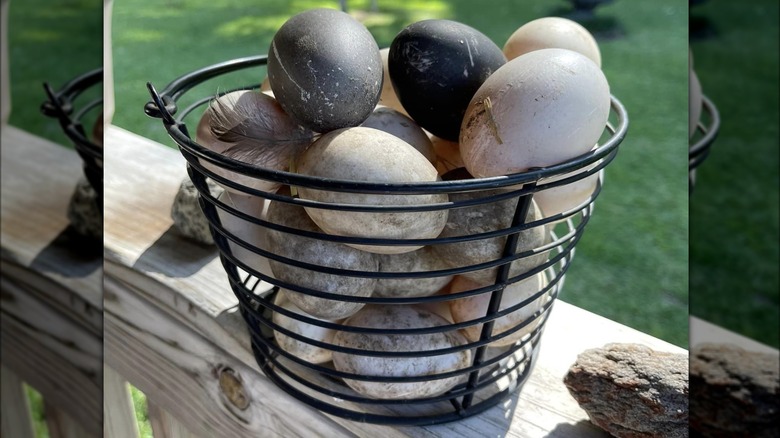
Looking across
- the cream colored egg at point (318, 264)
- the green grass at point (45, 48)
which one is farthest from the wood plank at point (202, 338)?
the green grass at point (45, 48)

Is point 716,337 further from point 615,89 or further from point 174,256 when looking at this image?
point 615,89

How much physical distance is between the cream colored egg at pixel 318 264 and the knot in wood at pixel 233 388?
14 centimetres

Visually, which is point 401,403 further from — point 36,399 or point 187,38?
point 187,38

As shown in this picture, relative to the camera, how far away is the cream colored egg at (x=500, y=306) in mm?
476

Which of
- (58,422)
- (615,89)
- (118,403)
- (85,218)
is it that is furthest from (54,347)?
(615,89)

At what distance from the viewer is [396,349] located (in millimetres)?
457

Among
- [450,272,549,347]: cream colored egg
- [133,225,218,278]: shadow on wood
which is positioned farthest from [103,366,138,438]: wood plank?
[450,272,549,347]: cream colored egg

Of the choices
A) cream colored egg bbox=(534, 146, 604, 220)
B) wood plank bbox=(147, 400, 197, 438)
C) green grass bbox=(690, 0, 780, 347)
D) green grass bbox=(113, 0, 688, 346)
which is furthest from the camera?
green grass bbox=(113, 0, 688, 346)

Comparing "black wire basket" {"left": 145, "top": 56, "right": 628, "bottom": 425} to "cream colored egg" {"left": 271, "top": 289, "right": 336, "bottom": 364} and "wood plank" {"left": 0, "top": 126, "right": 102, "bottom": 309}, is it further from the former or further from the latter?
"wood plank" {"left": 0, "top": 126, "right": 102, "bottom": 309}

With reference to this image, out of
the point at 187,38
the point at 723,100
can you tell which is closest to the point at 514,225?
the point at 723,100

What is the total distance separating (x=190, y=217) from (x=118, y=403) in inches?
8.0

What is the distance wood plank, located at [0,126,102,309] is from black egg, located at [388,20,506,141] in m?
0.29

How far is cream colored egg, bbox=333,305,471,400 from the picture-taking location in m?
0.46

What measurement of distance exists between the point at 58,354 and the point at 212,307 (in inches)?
14.7
